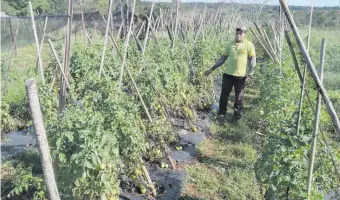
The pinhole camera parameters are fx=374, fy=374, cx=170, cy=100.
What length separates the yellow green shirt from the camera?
6.66 metres

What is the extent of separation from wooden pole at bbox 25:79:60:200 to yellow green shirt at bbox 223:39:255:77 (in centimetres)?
530

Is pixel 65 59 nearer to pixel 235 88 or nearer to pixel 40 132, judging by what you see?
pixel 40 132

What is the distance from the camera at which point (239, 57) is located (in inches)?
262

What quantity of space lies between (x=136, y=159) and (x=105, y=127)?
48cm

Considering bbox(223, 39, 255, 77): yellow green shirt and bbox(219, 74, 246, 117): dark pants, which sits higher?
bbox(223, 39, 255, 77): yellow green shirt

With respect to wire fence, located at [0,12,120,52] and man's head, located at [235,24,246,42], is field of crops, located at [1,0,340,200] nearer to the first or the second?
man's head, located at [235,24,246,42]

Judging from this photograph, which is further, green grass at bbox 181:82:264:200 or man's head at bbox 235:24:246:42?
man's head at bbox 235:24:246:42

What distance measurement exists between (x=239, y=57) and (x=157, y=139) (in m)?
2.66

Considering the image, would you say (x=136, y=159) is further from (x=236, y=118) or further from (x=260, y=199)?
(x=236, y=118)

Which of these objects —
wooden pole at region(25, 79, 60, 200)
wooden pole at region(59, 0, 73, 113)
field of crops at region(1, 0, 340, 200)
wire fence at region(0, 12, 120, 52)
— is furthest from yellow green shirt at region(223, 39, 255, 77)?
wire fence at region(0, 12, 120, 52)

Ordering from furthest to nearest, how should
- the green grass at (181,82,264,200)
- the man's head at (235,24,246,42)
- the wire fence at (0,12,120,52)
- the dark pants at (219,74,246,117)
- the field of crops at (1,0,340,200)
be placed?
the wire fence at (0,12,120,52)
the dark pants at (219,74,246,117)
the man's head at (235,24,246,42)
the green grass at (181,82,264,200)
the field of crops at (1,0,340,200)

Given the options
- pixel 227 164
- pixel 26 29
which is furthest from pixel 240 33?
pixel 26 29

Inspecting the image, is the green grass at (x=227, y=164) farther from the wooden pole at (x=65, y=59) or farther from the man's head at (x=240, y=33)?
the wooden pole at (x=65, y=59)

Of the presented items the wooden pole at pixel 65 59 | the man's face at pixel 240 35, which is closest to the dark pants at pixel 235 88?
the man's face at pixel 240 35
